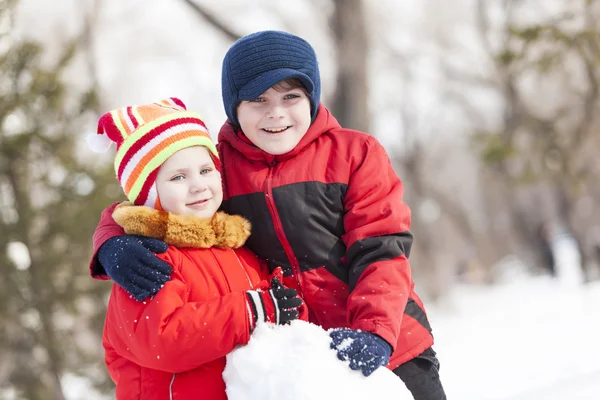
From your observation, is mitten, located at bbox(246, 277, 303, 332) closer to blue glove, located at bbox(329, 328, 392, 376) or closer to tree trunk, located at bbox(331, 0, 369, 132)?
blue glove, located at bbox(329, 328, 392, 376)

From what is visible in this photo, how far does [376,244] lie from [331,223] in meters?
0.20

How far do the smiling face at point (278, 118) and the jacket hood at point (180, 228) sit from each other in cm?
32

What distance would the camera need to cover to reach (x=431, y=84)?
2272 cm

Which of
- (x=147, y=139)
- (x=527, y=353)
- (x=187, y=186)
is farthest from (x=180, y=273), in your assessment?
(x=527, y=353)

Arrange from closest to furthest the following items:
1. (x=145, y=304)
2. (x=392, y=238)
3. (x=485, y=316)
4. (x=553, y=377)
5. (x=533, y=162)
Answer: (x=145, y=304) < (x=392, y=238) < (x=553, y=377) < (x=485, y=316) < (x=533, y=162)

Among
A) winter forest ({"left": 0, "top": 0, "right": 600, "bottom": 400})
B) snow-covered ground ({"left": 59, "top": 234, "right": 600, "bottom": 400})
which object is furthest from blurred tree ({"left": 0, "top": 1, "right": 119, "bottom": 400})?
snow-covered ground ({"left": 59, "top": 234, "right": 600, "bottom": 400})

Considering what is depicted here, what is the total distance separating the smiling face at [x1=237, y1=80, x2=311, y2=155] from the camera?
2342mm

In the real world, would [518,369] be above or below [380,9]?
below

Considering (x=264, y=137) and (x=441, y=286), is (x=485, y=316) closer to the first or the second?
(x=441, y=286)

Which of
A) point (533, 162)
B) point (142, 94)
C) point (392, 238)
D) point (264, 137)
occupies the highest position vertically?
point (142, 94)

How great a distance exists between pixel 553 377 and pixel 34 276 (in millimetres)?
6231

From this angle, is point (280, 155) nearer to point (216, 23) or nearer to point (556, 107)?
point (216, 23)

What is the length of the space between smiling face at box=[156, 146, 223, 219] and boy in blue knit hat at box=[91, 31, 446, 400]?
0.54 ft

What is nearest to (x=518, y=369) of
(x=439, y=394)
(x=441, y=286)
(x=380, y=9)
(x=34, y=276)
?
(x=439, y=394)
